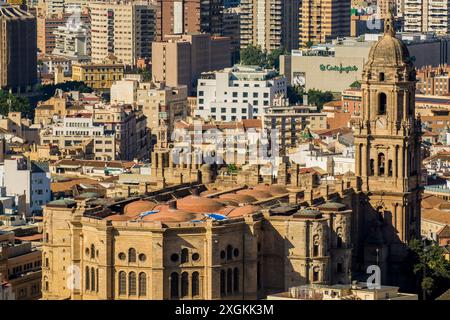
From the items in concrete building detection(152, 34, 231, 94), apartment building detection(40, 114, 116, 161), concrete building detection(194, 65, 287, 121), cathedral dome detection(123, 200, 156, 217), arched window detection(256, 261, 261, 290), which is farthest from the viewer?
concrete building detection(152, 34, 231, 94)

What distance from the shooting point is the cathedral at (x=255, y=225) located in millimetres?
A: 62625

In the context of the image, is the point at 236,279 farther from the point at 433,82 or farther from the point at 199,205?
the point at 433,82

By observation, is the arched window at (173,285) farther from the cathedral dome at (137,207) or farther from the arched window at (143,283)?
the cathedral dome at (137,207)

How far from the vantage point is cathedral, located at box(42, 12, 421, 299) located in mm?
62625

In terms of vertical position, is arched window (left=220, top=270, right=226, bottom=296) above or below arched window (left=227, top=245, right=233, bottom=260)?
below

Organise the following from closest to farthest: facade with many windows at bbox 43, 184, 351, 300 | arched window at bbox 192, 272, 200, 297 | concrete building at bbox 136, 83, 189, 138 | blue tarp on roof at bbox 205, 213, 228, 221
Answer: facade with many windows at bbox 43, 184, 351, 300 < arched window at bbox 192, 272, 200, 297 < blue tarp on roof at bbox 205, 213, 228, 221 < concrete building at bbox 136, 83, 189, 138

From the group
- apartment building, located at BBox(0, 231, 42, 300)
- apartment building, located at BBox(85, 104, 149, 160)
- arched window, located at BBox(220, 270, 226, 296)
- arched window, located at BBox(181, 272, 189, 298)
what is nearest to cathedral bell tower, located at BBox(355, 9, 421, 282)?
apartment building, located at BBox(0, 231, 42, 300)

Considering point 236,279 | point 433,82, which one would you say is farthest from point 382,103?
point 433,82

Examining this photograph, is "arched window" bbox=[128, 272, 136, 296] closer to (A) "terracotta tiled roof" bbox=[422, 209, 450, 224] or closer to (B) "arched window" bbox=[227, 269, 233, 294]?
(B) "arched window" bbox=[227, 269, 233, 294]

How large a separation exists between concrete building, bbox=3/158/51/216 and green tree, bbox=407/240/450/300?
84.3ft

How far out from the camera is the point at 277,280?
220 feet

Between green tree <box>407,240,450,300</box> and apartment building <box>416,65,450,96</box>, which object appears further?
apartment building <box>416,65,450,96</box>

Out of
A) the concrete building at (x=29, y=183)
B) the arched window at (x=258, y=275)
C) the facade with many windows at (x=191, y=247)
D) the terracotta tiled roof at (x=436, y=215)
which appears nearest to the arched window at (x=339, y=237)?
the facade with many windows at (x=191, y=247)

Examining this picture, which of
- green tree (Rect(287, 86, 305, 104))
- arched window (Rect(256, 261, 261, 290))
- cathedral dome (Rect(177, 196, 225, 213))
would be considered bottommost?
arched window (Rect(256, 261, 261, 290))
